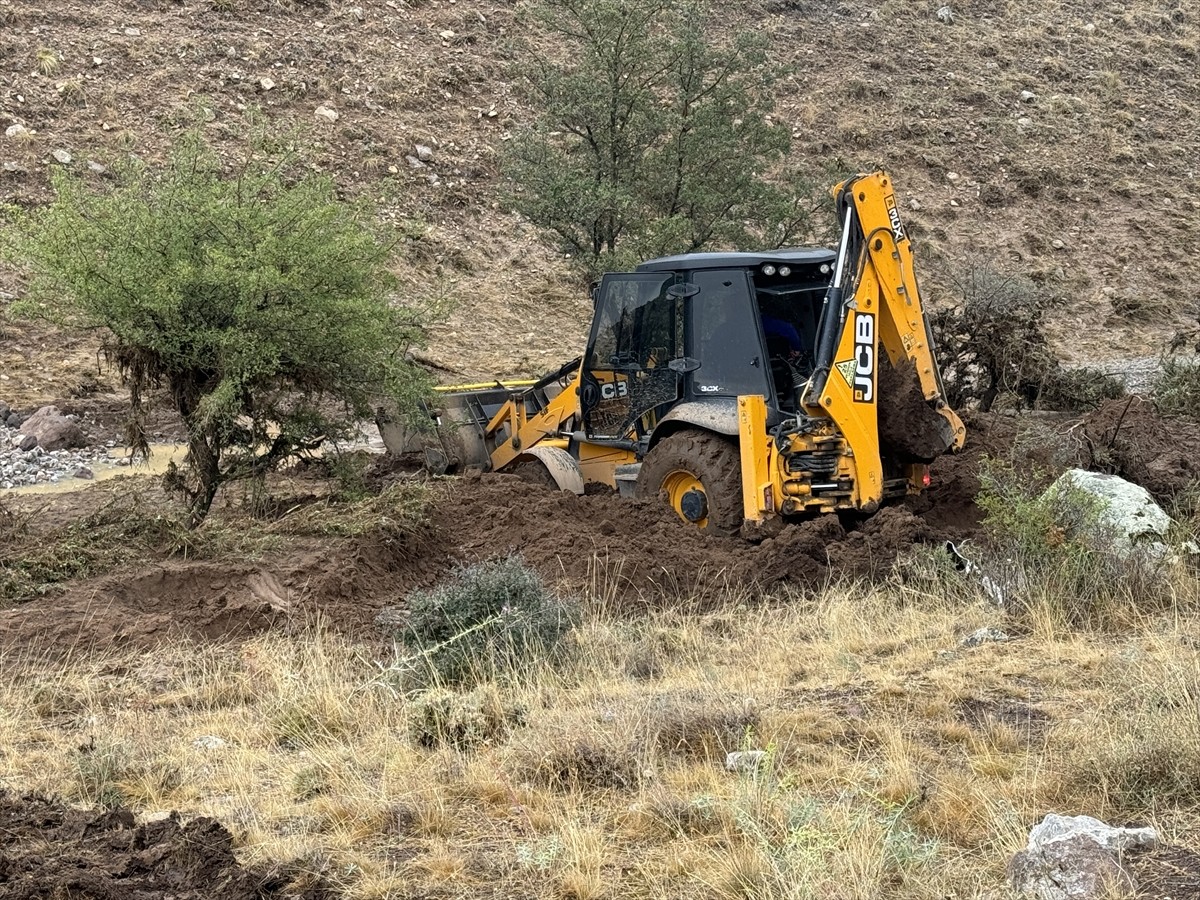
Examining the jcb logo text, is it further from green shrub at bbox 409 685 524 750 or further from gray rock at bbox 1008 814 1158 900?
gray rock at bbox 1008 814 1158 900

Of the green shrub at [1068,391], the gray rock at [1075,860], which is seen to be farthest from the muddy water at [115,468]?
the gray rock at [1075,860]

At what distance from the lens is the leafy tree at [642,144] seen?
54.1ft

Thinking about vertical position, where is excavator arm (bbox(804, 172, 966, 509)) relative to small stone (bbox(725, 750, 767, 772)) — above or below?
above

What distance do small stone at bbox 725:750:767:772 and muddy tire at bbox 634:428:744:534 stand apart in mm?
4704

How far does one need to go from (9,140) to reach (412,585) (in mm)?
19188

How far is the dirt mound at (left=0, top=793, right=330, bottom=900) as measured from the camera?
4.27 m

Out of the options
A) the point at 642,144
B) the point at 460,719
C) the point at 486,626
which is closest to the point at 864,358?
the point at 486,626

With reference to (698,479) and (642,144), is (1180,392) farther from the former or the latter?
(642,144)

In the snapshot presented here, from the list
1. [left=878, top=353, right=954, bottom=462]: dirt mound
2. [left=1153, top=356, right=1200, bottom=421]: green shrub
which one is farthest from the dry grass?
[left=1153, top=356, right=1200, bottom=421]: green shrub

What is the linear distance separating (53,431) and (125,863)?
13.1 m

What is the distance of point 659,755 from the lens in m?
5.38

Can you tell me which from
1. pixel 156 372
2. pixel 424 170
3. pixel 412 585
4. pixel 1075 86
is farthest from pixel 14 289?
pixel 1075 86

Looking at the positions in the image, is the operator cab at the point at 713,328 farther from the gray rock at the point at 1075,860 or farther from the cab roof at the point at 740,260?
the gray rock at the point at 1075,860

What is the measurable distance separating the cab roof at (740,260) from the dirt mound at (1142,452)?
2.58 m
